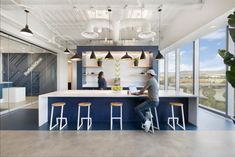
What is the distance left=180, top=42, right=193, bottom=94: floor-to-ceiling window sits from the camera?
26.0 feet

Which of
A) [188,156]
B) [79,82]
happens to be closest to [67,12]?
[79,82]

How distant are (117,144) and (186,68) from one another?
624 cm

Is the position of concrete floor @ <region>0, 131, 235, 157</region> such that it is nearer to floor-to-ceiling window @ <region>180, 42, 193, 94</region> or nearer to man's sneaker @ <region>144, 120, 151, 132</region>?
man's sneaker @ <region>144, 120, 151, 132</region>

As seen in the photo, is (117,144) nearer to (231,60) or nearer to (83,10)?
→ (231,60)

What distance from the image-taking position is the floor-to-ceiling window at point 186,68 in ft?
26.0

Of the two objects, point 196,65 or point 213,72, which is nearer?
point 213,72

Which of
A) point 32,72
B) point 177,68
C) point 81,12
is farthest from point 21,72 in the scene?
point 177,68

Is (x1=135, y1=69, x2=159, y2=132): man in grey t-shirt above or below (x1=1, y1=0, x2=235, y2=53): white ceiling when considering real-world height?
below

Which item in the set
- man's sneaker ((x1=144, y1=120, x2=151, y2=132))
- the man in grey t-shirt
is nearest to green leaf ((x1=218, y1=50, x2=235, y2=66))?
the man in grey t-shirt

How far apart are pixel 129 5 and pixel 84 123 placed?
3.76m

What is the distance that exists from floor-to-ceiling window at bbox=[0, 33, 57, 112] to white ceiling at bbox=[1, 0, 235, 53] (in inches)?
45.1

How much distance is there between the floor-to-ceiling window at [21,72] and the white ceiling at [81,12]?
114cm

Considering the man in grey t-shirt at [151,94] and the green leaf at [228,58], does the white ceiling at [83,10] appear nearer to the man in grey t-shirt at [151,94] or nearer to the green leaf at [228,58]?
the man in grey t-shirt at [151,94]

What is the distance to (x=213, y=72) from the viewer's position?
261 inches
